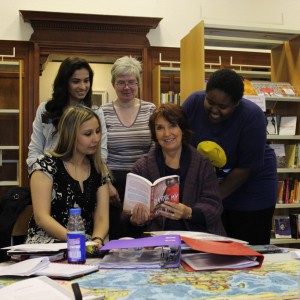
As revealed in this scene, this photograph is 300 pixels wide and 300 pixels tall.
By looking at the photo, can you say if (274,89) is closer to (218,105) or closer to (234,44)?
(234,44)

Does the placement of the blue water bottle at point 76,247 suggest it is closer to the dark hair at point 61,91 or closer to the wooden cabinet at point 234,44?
the dark hair at point 61,91

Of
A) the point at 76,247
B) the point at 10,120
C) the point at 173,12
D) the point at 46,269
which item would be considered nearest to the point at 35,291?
the point at 46,269

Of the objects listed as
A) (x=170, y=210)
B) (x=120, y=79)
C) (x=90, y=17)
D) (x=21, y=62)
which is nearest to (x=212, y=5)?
(x=90, y=17)

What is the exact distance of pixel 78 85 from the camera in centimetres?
240

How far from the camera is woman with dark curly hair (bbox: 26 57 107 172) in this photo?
235 centimetres

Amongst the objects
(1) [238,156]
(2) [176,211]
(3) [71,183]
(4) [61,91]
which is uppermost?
(4) [61,91]

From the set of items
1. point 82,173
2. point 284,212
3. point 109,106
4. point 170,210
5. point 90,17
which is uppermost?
point 90,17

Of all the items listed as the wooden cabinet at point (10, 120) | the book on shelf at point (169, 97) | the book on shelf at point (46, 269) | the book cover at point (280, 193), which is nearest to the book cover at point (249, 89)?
the book cover at point (280, 193)

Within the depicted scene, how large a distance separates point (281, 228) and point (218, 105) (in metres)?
2.06

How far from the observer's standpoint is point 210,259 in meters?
1.37

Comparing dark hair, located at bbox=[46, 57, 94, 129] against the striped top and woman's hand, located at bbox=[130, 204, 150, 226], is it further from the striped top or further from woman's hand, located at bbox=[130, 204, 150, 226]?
woman's hand, located at bbox=[130, 204, 150, 226]

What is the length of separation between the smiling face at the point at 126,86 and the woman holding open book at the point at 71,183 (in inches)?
18.1

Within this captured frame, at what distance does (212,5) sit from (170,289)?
14.1 ft

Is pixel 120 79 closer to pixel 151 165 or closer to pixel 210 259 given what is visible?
pixel 151 165
